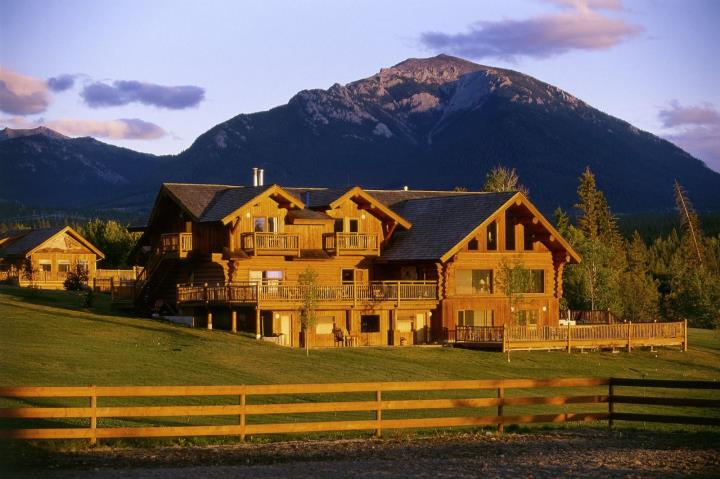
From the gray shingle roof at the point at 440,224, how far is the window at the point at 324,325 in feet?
19.7

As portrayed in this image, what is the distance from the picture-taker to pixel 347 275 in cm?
6525

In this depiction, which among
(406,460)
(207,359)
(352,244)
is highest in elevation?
(352,244)

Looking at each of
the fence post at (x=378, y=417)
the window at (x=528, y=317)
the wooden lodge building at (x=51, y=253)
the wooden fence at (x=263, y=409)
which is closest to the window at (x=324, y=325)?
the window at (x=528, y=317)

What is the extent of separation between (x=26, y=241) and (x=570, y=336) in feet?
173

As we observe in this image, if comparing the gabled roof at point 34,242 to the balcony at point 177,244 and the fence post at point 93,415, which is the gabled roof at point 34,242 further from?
the fence post at point 93,415

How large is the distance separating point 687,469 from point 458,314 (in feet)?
127

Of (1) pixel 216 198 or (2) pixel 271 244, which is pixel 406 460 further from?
(1) pixel 216 198

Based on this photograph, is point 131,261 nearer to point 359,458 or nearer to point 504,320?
point 504,320

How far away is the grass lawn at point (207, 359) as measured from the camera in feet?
132

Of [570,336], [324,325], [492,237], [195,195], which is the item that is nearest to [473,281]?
[492,237]

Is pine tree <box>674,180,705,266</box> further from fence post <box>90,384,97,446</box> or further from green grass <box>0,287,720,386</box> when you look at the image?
fence post <box>90,384,97,446</box>

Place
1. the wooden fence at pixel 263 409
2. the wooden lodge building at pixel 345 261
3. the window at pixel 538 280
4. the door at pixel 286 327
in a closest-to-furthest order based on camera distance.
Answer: the wooden fence at pixel 263 409 < the door at pixel 286 327 < the wooden lodge building at pixel 345 261 < the window at pixel 538 280

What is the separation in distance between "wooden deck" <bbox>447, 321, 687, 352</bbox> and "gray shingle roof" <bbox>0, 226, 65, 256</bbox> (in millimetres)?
44516

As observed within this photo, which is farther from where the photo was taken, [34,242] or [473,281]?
[34,242]
